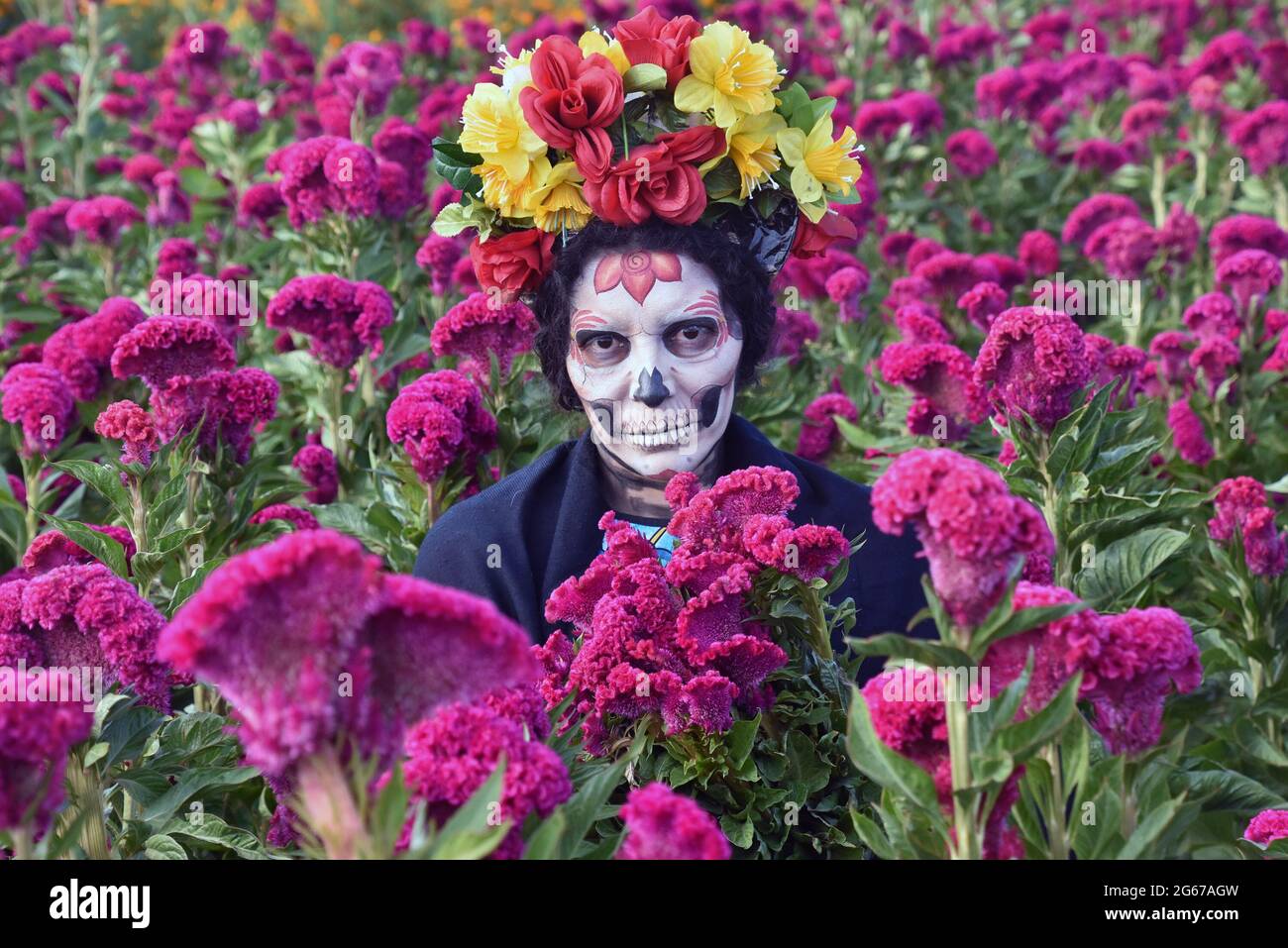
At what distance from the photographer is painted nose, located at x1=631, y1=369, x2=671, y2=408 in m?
2.80

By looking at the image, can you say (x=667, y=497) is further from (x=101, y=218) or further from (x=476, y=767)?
(x=101, y=218)

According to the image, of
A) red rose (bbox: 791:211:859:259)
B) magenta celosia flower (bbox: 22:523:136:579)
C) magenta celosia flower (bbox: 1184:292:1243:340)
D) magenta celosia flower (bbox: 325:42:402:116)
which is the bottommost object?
magenta celosia flower (bbox: 22:523:136:579)

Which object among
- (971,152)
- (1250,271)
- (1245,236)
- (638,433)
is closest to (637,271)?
(638,433)

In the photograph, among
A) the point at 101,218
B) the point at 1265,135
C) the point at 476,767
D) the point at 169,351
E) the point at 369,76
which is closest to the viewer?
the point at 476,767

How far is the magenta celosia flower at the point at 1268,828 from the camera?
6.71ft

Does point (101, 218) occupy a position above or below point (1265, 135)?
below

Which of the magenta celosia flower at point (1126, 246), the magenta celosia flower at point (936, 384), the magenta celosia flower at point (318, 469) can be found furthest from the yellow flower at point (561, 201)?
the magenta celosia flower at point (1126, 246)

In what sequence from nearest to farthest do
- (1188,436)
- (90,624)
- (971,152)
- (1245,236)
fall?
1. (90,624)
2. (1188,436)
3. (1245,236)
4. (971,152)

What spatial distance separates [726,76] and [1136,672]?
5.00 ft

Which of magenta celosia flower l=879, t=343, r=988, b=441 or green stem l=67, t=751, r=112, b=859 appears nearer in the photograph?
green stem l=67, t=751, r=112, b=859

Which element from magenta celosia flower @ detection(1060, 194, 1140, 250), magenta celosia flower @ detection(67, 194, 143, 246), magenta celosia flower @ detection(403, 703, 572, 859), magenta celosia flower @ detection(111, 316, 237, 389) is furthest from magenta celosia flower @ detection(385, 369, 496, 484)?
magenta celosia flower @ detection(1060, 194, 1140, 250)

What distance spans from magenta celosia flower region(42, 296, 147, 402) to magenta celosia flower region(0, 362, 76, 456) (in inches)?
3.8

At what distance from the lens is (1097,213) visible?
16.4 feet

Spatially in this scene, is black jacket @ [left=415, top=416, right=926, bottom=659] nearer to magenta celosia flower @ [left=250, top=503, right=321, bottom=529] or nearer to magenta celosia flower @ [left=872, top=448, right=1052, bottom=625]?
magenta celosia flower @ [left=250, top=503, right=321, bottom=529]
